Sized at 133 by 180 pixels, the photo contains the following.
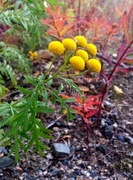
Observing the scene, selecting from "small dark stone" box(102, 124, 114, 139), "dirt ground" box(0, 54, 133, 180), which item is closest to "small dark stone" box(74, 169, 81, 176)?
"dirt ground" box(0, 54, 133, 180)

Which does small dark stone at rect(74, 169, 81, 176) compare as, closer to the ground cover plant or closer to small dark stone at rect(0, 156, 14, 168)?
the ground cover plant

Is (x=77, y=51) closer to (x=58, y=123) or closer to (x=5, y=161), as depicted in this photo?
(x=5, y=161)

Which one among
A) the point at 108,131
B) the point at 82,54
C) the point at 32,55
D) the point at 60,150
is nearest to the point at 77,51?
the point at 82,54

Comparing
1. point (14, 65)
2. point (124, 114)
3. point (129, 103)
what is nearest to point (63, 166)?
point (124, 114)

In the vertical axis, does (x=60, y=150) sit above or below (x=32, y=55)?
below

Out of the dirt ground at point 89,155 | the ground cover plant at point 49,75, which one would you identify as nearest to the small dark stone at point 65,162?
the dirt ground at point 89,155

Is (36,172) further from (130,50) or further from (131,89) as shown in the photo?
(131,89)
